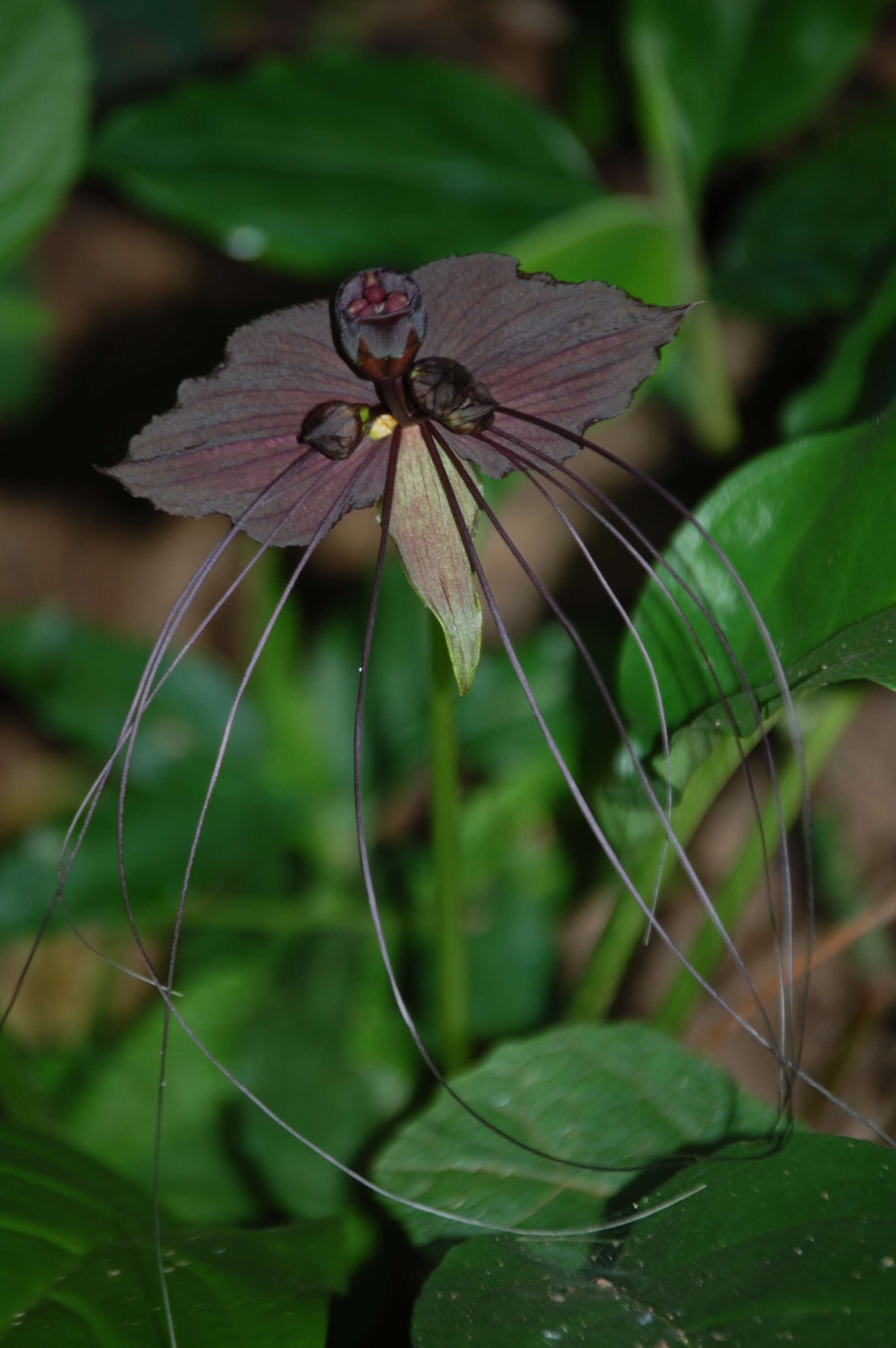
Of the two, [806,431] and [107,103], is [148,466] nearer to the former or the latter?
[806,431]

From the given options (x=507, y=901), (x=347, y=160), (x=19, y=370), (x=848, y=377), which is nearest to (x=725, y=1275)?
(x=848, y=377)

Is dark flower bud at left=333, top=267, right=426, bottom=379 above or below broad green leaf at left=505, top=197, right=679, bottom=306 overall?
below

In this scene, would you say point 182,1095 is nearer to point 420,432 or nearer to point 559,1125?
point 559,1125

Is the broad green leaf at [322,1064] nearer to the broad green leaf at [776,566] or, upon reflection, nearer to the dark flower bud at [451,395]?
the broad green leaf at [776,566]

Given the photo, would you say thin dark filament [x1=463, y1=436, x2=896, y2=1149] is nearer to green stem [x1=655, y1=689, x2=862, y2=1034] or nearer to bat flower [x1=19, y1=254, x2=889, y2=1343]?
bat flower [x1=19, y1=254, x2=889, y2=1343]

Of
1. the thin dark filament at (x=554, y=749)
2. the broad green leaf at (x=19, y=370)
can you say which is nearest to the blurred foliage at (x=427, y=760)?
the thin dark filament at (x=554, y=749)

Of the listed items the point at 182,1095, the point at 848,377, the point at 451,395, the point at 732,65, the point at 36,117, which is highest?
the point at 36,117

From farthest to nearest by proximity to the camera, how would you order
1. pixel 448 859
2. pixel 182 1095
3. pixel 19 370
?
pixel 19 370 → pixel 182 1095 → pixel 448 859

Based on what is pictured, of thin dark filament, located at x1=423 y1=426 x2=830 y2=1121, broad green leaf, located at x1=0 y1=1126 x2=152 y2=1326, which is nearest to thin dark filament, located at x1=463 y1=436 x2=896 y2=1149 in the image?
thin dark filament, located at x1=423 y1=426 x2=830 y2=1121
